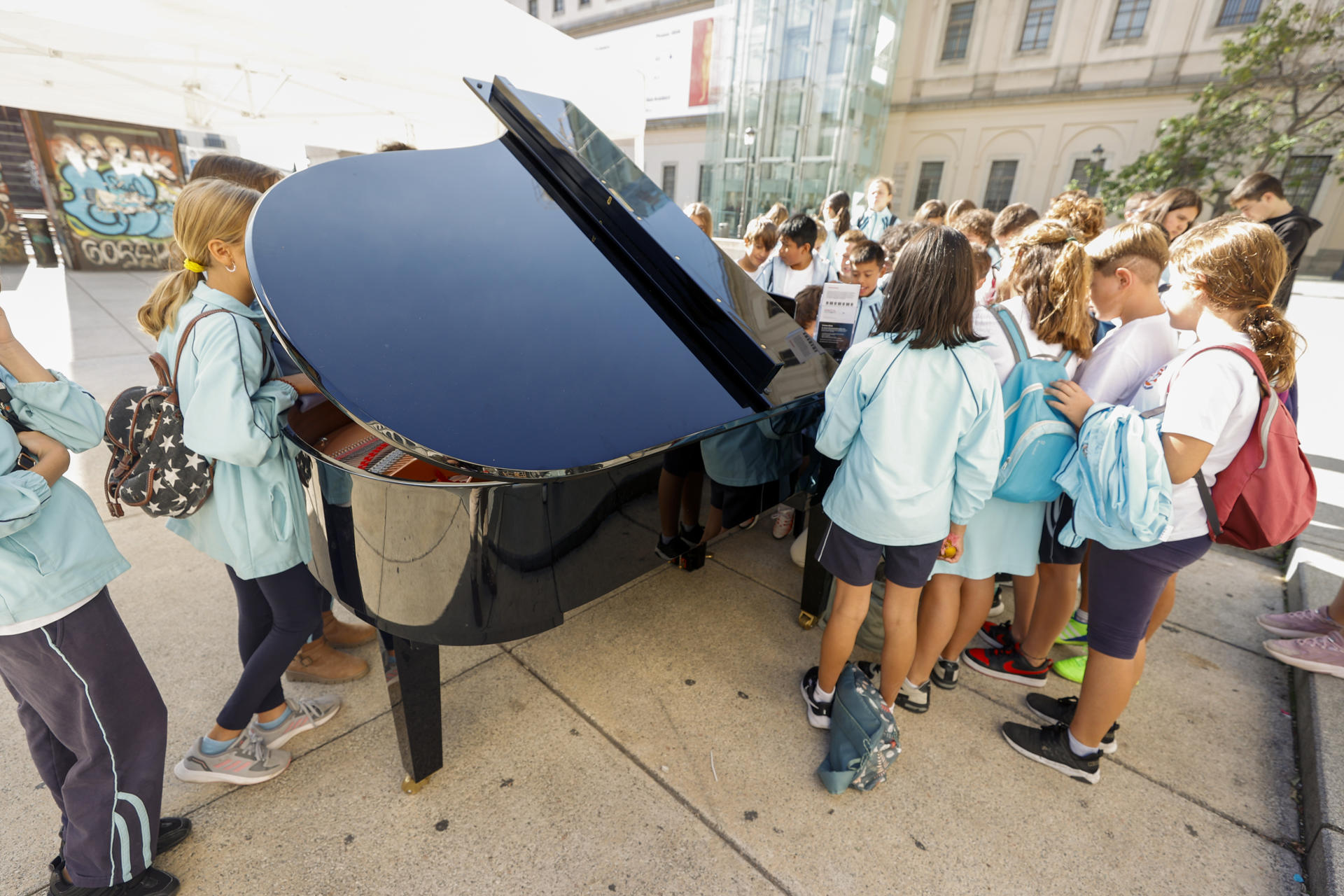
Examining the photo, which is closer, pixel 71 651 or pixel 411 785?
pixel 71 651

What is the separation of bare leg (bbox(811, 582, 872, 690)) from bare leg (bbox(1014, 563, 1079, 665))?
88 cm

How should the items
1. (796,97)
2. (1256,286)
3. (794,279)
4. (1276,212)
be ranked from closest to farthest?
(1256,286)
(1276,212)
(794,279)
(796,97)

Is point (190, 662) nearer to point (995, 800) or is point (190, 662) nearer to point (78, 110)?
point (995, 800)

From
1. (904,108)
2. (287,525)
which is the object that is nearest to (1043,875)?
(287,525)

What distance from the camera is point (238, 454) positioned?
1.50m

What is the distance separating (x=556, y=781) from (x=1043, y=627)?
2040 millimetres

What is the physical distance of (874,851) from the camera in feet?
5.77

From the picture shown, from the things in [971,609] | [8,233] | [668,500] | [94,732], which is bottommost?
[971,609]

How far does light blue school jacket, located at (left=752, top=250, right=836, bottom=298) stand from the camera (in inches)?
167

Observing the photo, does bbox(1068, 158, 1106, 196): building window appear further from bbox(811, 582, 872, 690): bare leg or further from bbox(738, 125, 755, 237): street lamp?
bbox(811, 582, 872, 690): bare leg

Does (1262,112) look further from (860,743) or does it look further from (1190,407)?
(860,743)

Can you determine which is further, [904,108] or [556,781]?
[904,108]

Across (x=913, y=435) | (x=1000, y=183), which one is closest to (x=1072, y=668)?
(x=913, y=435)

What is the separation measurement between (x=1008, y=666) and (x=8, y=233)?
56.3ft
